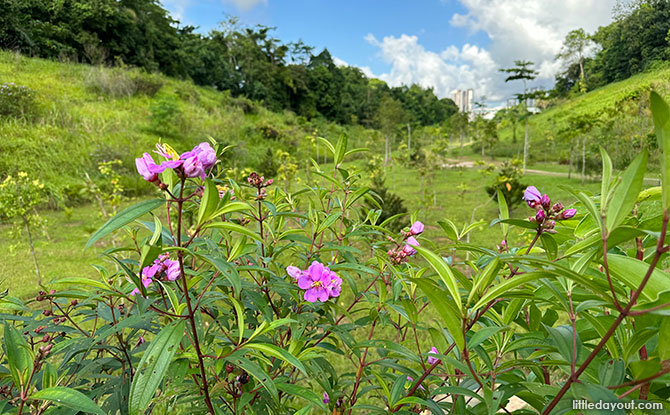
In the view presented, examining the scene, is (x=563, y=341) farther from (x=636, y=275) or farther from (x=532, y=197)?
(x=532, y=197)

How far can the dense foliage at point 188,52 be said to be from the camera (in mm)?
9672

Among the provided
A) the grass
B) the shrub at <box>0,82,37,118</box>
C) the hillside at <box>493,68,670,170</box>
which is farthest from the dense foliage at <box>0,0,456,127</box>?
the hillside at <box>493,68,670,170</box>

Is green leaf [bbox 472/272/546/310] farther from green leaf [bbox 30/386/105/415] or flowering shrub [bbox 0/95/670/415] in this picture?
green leaf [bbox 30/386/105/415]

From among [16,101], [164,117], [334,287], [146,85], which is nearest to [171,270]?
[334,287]

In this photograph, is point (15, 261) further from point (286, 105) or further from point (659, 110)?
point (286, 105)

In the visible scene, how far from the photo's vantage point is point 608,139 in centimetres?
662

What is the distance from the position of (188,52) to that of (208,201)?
18.0 m

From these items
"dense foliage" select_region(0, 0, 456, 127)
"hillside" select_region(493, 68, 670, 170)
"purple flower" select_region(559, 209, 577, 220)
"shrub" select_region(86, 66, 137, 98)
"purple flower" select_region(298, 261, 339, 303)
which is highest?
"dense foliage" select_region(0, 0, 456, 127)

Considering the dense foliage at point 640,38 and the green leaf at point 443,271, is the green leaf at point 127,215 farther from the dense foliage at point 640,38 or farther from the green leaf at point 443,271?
the dense foliage at point 640,38

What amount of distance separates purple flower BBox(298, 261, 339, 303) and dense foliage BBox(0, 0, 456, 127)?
1213 cm

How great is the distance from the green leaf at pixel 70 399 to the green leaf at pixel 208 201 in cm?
27

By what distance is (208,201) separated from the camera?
1.36 feet

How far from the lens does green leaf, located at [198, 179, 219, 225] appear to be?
41 cm

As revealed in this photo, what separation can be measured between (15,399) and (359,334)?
1.85 m
